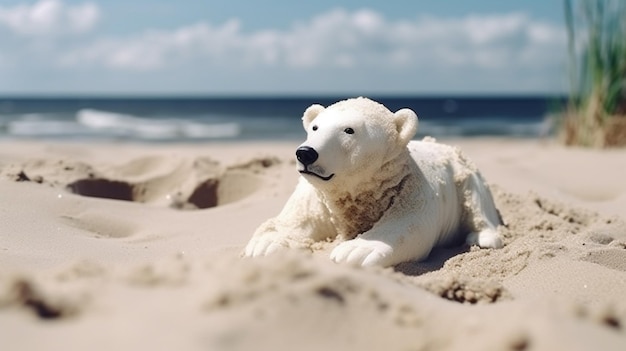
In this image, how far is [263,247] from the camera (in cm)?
345

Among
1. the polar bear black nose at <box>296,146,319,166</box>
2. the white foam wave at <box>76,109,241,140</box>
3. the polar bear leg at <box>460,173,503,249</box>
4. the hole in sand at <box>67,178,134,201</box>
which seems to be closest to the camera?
the polar bear black nose at <box>296,146,319,166</box>

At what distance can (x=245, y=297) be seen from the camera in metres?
1.79

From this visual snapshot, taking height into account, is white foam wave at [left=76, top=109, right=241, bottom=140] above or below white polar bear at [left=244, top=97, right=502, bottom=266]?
below

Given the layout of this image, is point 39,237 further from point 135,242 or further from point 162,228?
point 162,228

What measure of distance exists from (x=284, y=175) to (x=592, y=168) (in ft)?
11.4

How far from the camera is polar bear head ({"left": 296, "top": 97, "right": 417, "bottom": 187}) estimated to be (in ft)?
10.6

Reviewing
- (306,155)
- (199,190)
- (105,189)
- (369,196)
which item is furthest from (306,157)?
(105,189)

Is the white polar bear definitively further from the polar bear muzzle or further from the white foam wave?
the white foam wave

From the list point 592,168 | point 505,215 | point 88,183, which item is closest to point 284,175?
point 88,183

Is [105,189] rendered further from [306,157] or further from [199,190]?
[306,157]

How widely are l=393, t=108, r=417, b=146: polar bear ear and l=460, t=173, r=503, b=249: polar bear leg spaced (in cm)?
71

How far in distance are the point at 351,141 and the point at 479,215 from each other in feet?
3.43

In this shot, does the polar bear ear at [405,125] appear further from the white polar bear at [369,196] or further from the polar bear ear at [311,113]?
the polar bear ear at [311,113]

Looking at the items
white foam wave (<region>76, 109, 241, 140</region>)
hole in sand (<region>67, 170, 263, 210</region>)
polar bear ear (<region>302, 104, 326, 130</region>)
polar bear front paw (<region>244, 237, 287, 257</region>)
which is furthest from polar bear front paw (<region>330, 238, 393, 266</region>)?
white foam wave (<region>76, 109, 241, 140</region>)
